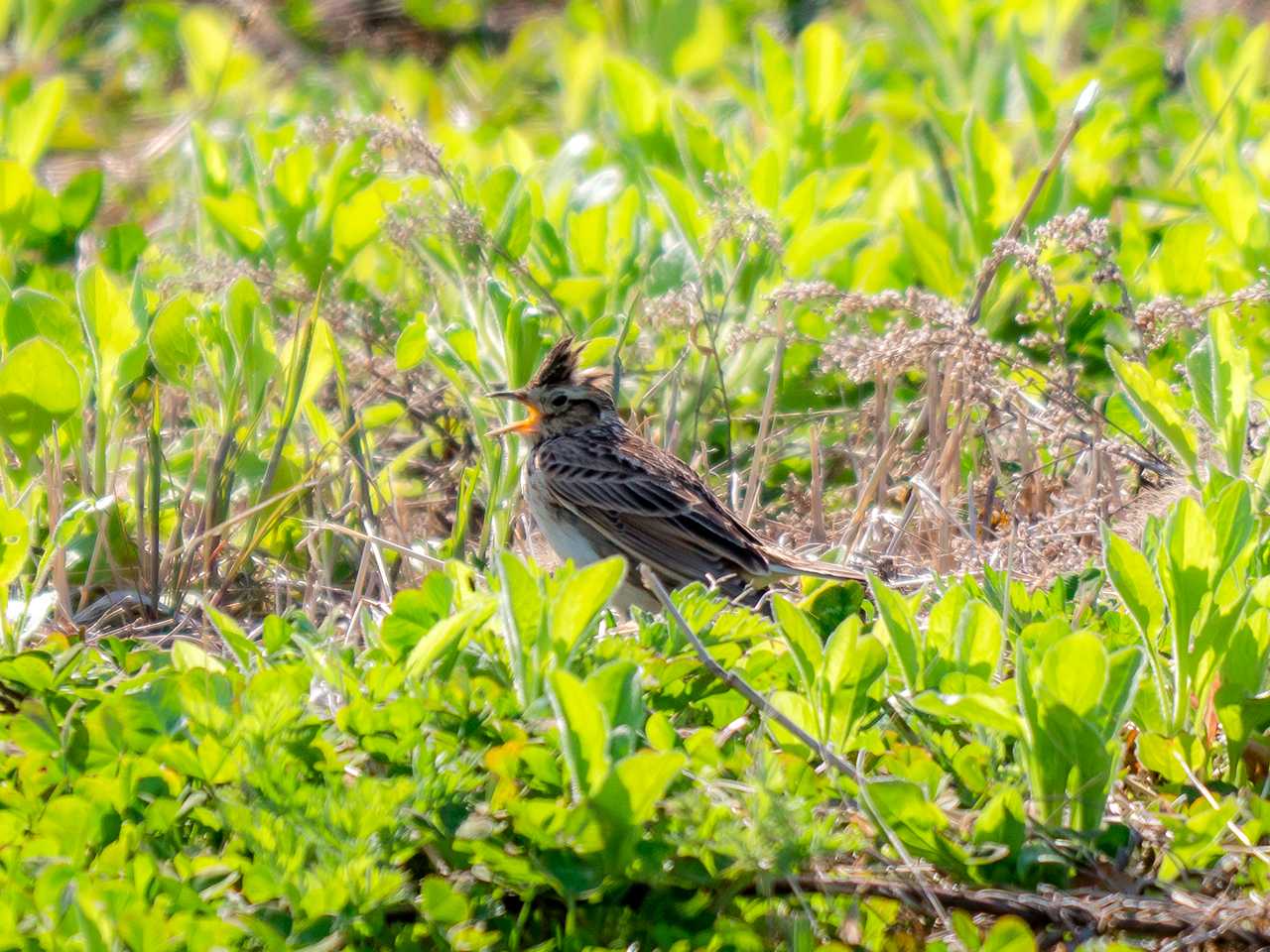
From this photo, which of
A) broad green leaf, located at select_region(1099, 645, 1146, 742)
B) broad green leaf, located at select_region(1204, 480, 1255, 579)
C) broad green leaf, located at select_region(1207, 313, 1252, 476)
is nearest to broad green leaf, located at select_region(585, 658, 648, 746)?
broad green leaf, located at select_region(1099, 645, 1146, 742)

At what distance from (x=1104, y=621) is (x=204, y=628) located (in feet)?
8.22

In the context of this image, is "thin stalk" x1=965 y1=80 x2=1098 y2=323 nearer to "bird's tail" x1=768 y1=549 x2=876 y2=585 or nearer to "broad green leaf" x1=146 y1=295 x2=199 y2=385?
"bird's tail" x1=768 y1=549 x2=876 y2=585

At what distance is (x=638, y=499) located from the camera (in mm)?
6191

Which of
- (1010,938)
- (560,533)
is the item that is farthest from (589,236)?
(1010,938)

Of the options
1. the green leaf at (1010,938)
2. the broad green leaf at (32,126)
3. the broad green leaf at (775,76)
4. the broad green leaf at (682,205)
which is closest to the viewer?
the green leaf at (1010,938)

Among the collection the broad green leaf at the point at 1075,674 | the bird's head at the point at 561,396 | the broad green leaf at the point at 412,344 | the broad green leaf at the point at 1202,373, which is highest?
the broad green leaf at the point at 1202,373

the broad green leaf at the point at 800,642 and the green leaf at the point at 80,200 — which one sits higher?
the broad green leaf at the point at 800,642

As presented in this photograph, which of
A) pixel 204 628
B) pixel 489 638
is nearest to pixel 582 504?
pixel 204 628

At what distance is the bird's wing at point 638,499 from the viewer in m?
6.06

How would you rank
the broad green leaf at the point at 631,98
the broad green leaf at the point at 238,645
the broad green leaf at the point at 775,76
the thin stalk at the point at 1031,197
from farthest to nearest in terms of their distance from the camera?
the broad green leaf at the point at 775,76
the broad green leaf at the point at 631,98
the thin stalk at the point at 1031,197
the broad green leaf at the point at 238,645

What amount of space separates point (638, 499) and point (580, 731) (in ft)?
9.63

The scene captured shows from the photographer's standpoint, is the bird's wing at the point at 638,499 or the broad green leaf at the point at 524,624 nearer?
the broad green leaf at the point at 524,624

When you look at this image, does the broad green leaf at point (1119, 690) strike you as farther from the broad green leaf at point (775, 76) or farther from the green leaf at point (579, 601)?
the broad green leaf at point (775, 76)

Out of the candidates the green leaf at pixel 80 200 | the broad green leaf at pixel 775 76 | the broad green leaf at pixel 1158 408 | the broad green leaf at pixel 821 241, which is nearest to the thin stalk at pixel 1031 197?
the broad green leaf at pixel 821 241
